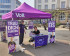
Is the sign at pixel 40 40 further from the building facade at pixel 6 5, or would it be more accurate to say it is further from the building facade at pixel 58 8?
the building facade at pixel 6 5

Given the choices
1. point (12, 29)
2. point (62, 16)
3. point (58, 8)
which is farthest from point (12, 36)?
point (58, 8)

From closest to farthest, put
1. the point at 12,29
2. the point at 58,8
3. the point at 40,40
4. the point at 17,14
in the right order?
the point at 12,29
the point at 17,14
the point at 40,40
the point at 58,8

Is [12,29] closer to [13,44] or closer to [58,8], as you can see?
[13,44]

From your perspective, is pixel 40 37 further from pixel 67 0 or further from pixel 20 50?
pixel 67 0

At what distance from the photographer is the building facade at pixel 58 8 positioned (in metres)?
38.3

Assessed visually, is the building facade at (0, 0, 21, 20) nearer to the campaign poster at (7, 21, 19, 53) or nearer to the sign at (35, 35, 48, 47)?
the sign at (35, 35, 48, 47)

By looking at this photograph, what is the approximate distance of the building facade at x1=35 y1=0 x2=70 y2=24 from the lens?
3834cm

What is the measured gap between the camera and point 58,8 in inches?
1604

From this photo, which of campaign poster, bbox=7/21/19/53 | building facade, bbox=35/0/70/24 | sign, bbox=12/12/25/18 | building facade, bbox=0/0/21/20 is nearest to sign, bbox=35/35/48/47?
campaign poster, bbox=7/21/19/53

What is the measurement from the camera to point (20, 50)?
21.2ft

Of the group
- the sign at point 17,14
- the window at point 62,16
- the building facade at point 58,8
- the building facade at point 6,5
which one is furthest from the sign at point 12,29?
the building facade at point 6,5

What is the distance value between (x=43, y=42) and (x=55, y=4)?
128 ft

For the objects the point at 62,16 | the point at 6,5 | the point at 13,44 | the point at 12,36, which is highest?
the point at 6,5

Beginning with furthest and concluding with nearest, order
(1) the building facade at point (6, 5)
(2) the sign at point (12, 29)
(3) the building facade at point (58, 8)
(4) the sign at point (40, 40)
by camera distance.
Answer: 1. (1) the building facade at point (6, 5)
2. (3) the building facade at point (58, 8)
3. (4) the sign at point (40, 40)
4. (2) the sign at point (12, 29)
